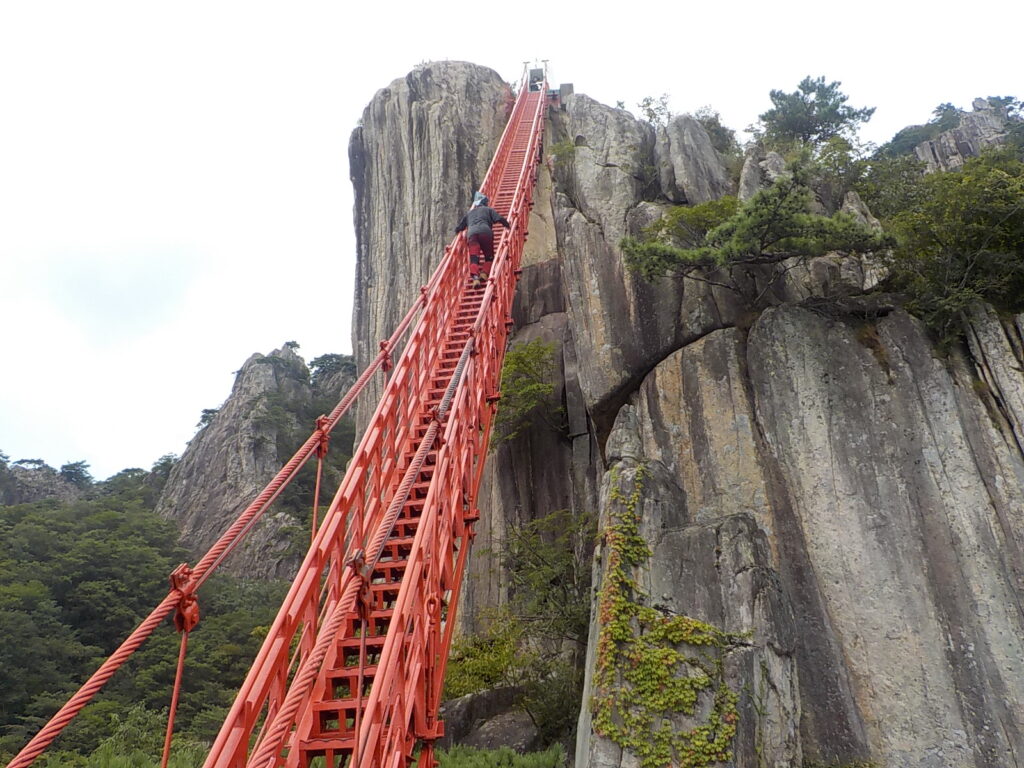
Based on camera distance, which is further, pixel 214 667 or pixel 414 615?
pixel 214 667

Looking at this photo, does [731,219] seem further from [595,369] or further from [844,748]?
[844,748]

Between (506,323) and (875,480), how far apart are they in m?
5.59

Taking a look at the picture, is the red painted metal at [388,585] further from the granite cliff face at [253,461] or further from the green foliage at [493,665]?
the granite cliff face at [253,461]

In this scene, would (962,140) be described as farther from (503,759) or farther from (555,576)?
(503,759)

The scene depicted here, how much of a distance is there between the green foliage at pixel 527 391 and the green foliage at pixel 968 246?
22.0ft

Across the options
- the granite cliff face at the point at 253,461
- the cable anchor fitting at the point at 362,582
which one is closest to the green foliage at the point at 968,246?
the cable anchor fitting at the point at 362,582

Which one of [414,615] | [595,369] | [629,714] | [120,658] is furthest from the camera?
[595,369]

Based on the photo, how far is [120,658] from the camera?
3713mm

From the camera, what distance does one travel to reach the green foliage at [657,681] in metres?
7.25

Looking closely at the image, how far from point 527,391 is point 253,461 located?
20941 mm

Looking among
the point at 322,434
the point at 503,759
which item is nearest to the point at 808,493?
the point at 503,759

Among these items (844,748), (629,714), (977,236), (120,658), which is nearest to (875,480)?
(844,748)

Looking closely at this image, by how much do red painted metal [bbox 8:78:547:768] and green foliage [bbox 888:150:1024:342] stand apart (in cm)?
674

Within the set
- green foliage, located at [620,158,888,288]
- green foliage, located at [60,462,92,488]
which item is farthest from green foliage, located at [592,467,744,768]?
green foliage, located at [60,462,92,488]
